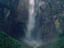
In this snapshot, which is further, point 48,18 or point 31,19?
point 31,19

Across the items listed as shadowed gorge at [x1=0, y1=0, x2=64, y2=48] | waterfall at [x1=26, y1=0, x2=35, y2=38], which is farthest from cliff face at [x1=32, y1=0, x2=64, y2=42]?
waterfall at [x1=26, y1=0, x2=35, y2=38]

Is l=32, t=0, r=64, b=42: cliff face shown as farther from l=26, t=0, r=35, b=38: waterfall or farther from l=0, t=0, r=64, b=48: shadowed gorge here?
l=26, t=0, r=35, b=38: waterfall

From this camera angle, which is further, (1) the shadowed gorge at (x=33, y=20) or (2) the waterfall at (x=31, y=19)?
(2) the waterfall at (x=31, y=19)

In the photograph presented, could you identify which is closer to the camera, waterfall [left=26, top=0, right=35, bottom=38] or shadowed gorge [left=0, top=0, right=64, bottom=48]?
shadowed gorge [left=0, top=0, right=64, bottom=48]

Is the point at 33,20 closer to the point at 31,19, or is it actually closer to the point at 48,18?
the point at 31,19

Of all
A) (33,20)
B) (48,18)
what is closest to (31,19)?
(33,20)

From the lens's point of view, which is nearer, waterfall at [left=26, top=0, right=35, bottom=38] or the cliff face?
the cliff face

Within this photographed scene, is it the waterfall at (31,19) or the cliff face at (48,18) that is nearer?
the cliff face at (48,18)

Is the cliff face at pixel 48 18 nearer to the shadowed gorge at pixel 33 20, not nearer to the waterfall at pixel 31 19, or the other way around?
the shadowed gorge at pixel 33 20

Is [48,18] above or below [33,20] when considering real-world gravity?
above

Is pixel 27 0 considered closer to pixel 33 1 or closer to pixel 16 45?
pixel 33 1

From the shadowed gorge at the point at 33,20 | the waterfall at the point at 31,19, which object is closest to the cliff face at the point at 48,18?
the shadowed gorge at the point at 33,20
